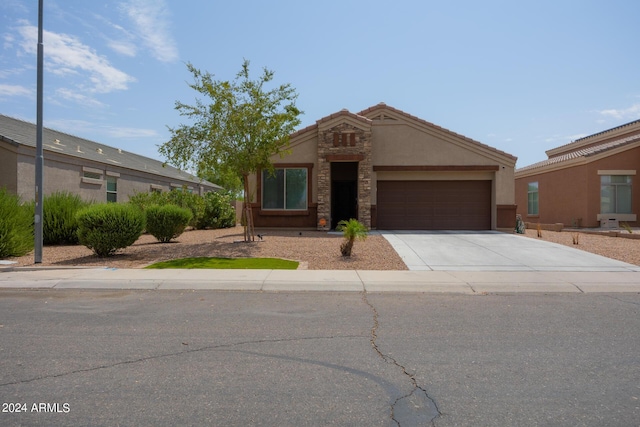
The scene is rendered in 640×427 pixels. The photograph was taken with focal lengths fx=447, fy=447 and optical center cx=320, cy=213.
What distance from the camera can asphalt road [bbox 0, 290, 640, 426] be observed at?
3650 millimetres

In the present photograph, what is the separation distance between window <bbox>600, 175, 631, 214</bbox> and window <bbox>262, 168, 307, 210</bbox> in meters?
16.0

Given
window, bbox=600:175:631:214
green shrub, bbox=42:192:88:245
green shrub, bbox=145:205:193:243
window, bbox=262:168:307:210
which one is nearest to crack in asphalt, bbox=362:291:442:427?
green shrub, bbox=145:205:193:243

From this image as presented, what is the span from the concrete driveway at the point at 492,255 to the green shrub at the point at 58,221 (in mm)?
11783

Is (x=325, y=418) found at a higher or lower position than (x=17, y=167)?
lower

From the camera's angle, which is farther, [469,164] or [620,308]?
[469,164]

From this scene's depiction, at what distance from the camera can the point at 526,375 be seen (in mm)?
4477

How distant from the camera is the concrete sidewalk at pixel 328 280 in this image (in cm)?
918

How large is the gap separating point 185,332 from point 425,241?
11815mm

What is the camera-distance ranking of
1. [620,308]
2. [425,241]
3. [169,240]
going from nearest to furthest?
[620,308]
[425,241]
[169,240]

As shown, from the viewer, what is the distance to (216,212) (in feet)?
83.0

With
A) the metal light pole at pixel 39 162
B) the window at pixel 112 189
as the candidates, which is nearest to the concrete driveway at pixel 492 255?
the metal light pole at pixel 39 162

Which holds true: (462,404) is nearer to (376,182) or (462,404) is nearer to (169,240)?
(169,240)

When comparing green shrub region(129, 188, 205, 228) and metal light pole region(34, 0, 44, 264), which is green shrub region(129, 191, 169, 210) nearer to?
green shrub region(129, 188, 205, 228)

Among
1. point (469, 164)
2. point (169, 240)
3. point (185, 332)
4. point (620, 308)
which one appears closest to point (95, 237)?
point (169, 240)
